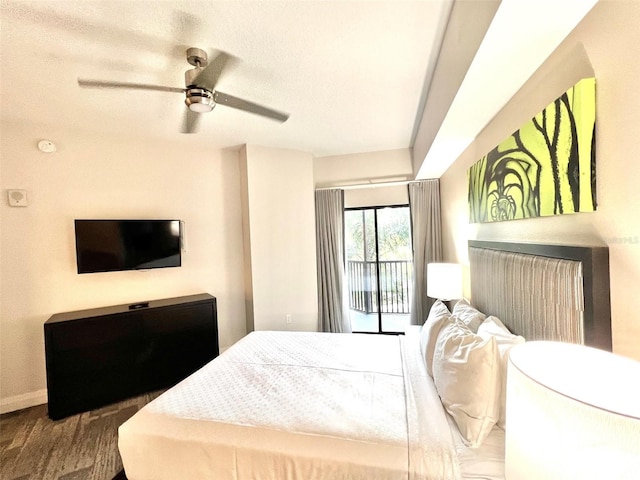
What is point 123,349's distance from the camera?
8.55ft

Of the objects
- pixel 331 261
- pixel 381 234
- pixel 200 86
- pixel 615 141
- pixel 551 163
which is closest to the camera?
pixel 615 141

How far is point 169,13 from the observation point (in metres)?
1.42

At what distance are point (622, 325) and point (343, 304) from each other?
3100 millimetres

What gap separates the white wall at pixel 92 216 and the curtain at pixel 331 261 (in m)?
1.13

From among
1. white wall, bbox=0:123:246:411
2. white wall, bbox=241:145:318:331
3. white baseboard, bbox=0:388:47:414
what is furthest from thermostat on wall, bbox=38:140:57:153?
white baseboard, bbox=0:388:47:414

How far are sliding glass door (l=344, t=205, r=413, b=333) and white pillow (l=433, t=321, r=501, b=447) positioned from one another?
2.67m

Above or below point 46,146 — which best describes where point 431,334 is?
below

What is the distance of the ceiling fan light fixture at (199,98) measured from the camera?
1727mm

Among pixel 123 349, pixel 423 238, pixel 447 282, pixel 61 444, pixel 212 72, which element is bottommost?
pixel 61 444

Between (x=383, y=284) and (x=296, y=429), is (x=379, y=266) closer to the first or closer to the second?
(x=383, y=284)

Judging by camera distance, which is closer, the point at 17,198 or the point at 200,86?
the point at 200,86

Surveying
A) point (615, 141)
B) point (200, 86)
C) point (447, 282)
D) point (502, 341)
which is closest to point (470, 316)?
point (502, 341)

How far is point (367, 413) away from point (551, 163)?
146 cm

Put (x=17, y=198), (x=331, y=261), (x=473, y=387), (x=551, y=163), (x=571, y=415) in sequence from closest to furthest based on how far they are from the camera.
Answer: (x=571, y=415) < (x=551, y=163) < (x=473, y=387) < (x=17, y=198) < (x=331, y=261)
